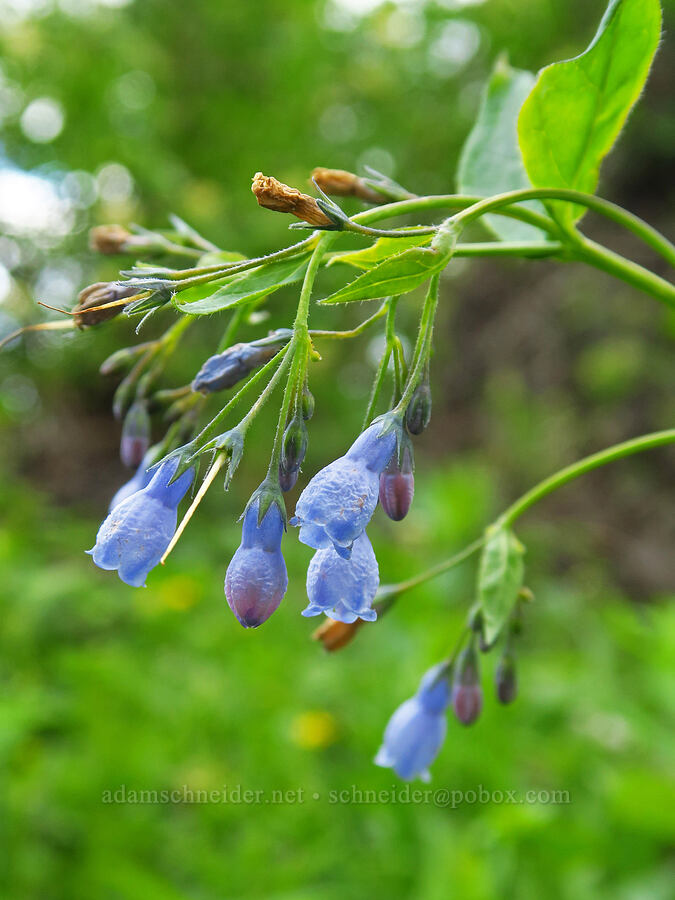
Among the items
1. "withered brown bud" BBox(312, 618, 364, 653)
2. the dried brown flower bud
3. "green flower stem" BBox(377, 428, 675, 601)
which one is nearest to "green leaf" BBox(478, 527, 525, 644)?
"green flower stem" BBox(377, 428, 675, 601)

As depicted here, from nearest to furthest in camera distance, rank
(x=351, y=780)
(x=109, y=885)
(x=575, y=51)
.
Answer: (x=109, y=885) < (x=351, y=780) < (x=575, y=51)

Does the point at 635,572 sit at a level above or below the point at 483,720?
above

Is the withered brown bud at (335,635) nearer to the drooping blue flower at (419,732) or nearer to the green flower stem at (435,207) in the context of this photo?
the drooping blue flower at (419,732)

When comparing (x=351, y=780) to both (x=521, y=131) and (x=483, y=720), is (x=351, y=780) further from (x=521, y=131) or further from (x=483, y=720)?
(x=521, y=131)

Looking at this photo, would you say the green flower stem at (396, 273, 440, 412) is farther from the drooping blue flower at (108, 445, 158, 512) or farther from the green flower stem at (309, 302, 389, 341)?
the drooping blue flower at (108, 445, 158, 512)

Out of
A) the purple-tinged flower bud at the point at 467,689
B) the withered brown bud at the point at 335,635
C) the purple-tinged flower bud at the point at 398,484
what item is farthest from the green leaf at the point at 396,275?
the purple-tinged flower bud at the point at 467,689

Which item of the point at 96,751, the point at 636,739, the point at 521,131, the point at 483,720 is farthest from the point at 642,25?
the point at 96,751
